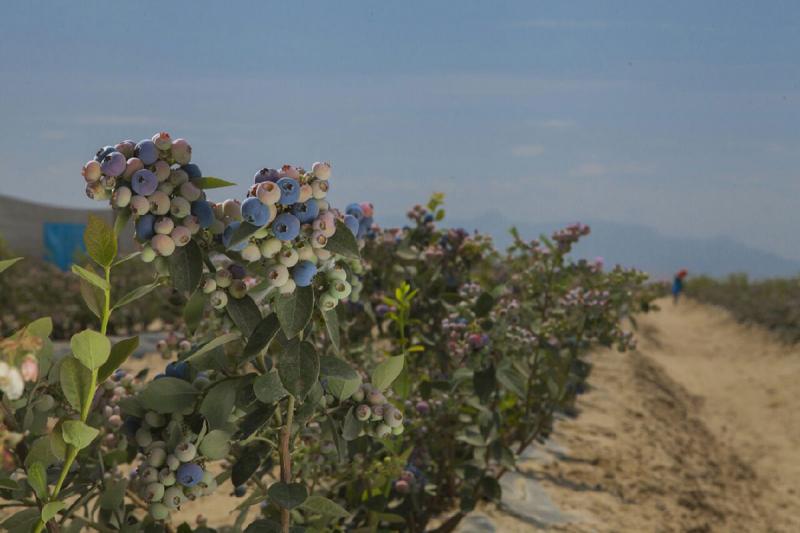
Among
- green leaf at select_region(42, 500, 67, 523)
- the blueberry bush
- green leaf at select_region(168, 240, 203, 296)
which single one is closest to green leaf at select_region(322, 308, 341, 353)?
the blueberry bush

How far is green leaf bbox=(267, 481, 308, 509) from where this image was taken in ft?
4.48

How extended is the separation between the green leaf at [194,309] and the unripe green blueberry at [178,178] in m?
0.20

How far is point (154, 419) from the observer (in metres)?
1.41

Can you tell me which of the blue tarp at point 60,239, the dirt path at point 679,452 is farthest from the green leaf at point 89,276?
the blue tarp at point 60,239

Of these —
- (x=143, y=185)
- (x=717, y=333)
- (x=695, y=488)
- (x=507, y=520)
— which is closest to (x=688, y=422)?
(x=695, y=488)

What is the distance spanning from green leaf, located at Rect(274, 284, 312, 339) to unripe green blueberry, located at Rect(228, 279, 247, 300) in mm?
79

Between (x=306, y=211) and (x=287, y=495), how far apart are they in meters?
0.51

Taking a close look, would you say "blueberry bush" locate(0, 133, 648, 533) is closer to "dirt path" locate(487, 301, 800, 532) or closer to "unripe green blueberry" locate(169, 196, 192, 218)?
"unripe green blueberry" locate(169, 196, 192, 218)

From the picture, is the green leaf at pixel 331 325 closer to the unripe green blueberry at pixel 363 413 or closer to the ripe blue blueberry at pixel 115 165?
the unripe green blueberry at pixel 363 413

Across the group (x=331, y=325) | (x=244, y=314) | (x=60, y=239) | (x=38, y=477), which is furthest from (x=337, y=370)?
(x=60, y=239)

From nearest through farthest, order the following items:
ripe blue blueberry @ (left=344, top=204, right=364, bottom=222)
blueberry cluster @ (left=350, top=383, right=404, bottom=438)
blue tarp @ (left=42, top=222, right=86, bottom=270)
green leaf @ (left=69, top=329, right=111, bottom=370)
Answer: green leaf @ (left=69, top=329, right=111, bottom=370)
blueberry cluster @ (left=350, top=383, right=404, bottom=438)
ripe blue blueberry @ (left=344, top=204, right=364, bottom=222)
blue tarp @ (left=42, top=222, right=86, bottom=270)

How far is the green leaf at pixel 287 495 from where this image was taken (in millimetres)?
1364

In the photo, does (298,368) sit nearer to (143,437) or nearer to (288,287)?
(288,287)

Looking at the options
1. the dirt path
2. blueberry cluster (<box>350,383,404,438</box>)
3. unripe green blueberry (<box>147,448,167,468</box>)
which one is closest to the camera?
unripe green blueberry (<box>147,448,167,468</box>)
